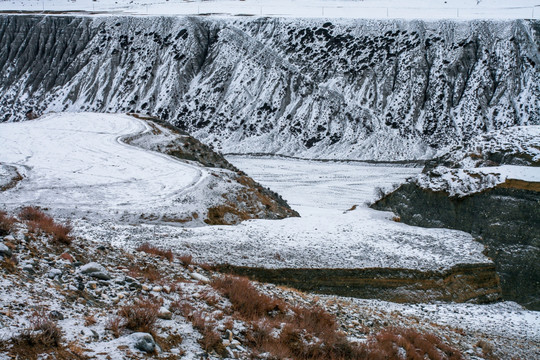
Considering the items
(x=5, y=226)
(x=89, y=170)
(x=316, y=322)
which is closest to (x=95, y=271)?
(x=5, y=226)

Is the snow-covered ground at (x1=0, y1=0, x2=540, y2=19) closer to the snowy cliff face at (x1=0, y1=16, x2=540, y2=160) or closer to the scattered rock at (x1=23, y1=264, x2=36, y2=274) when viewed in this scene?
the snowy cliff face at (x1=0, y1=16, x2=540, y2=160)

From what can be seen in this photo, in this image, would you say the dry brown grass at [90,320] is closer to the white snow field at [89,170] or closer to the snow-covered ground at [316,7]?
the white snow field at [89,170]

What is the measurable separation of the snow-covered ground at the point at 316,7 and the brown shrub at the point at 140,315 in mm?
56309

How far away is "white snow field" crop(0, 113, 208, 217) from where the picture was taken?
15.0m

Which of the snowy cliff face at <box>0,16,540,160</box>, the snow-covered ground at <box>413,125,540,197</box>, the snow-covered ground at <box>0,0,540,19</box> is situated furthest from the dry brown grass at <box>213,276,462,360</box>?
the snow-covered ground at <box>0,0,540,19</box>

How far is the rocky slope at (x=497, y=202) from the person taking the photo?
1214 cm

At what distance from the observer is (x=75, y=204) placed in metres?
14.7

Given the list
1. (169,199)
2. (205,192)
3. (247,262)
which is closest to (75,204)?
(169,199)

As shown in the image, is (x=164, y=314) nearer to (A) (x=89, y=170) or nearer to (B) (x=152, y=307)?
(B) (x=152, y=307)

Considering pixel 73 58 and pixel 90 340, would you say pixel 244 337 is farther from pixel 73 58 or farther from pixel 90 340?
pixel 73 58

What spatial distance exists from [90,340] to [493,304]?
10557mm

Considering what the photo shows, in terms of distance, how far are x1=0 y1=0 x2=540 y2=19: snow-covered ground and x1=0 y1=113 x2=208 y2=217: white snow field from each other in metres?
41.4

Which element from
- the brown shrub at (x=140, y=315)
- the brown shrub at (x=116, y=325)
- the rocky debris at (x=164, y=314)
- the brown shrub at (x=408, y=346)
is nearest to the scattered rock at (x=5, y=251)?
the brown shrub at (x=140, y=315)

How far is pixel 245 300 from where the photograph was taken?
638 cm
